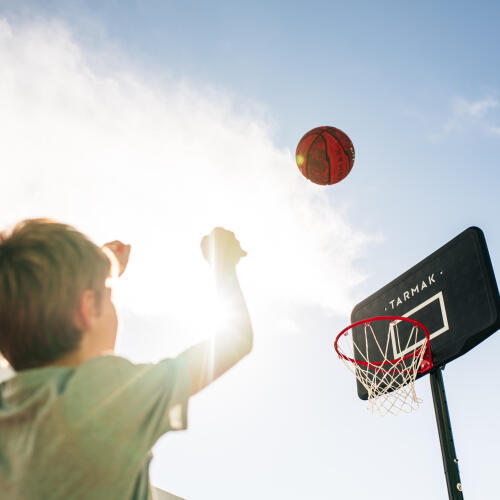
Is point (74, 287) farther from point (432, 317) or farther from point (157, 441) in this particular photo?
point (432, 317)

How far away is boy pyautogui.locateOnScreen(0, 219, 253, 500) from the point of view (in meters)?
1.09

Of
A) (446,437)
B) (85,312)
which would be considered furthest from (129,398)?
(446,437)

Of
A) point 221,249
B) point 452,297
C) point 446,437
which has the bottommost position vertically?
point 221,249

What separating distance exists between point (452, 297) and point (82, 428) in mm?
5237

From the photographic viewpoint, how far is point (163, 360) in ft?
4.11

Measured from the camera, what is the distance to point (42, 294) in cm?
123

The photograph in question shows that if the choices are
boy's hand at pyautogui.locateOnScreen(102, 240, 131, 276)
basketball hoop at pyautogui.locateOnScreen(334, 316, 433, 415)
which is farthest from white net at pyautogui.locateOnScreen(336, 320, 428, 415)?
boy's hand at pyautogui.locateOnScreen(102, 240, 131, 276)

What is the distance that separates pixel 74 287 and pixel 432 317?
5263 millimetres

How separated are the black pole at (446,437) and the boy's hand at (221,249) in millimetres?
4320

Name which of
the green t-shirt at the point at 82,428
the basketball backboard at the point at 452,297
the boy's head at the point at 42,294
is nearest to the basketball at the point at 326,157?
the basketball backboard at the point at 452,297

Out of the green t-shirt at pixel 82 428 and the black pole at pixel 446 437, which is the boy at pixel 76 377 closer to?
the green t-shirt at pixel 82 428

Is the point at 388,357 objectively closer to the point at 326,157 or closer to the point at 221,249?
the point at 326,157

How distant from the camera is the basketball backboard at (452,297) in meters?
5.22

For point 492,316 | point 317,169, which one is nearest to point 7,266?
point 317,169
